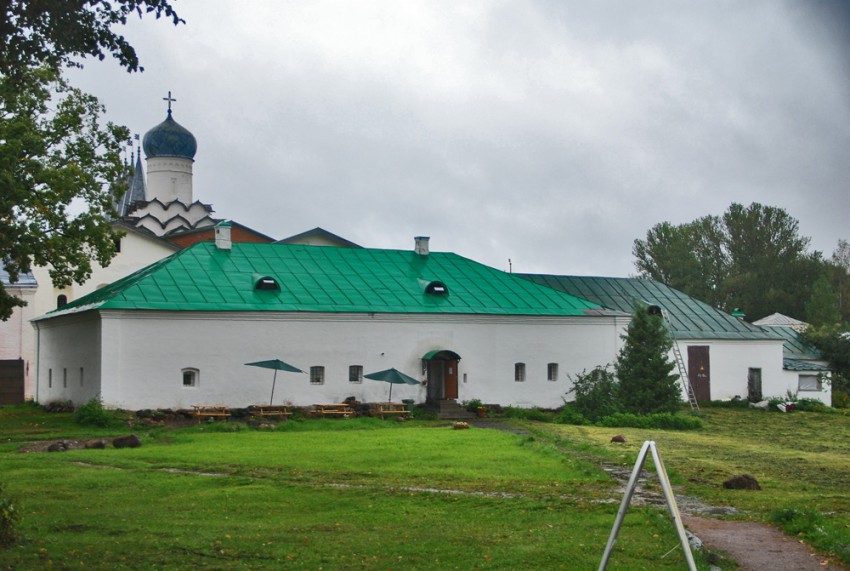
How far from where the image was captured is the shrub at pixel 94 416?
27.9m

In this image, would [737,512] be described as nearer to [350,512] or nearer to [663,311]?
[350,512]

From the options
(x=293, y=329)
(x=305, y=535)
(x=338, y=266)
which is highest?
(x=338, y=266)

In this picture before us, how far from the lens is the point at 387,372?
32.4 metres

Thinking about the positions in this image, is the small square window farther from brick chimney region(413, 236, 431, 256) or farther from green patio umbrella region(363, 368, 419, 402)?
brick chimney region(413, 236, 431, 256)

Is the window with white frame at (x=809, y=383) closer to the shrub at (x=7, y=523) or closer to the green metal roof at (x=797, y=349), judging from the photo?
the green metal roof at (x=797, y=349)

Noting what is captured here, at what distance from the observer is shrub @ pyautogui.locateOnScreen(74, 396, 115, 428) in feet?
91.6

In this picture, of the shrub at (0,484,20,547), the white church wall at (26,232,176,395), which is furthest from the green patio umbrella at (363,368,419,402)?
the shrub at (0,484,20,547)

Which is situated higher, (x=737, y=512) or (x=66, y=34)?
(x=66, y=34)

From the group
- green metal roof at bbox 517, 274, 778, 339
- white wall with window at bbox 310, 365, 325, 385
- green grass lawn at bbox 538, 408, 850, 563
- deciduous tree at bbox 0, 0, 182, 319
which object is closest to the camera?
green grass lawn at bbox 538, 408, 850, 563

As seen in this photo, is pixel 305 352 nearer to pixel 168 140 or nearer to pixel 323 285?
pixel 323 285

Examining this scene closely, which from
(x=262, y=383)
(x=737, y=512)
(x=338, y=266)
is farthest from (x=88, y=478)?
(x=338, y=266)

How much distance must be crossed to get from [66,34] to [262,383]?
824 inches

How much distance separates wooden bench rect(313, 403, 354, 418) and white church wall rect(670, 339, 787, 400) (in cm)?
1473

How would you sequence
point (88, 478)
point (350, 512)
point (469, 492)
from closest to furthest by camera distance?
point (350, 512) → point (469, 492) → point (88, 478)
